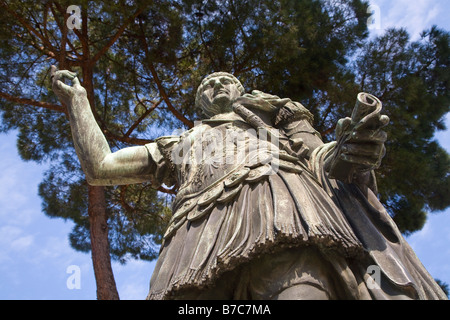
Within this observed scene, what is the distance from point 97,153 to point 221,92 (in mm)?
821

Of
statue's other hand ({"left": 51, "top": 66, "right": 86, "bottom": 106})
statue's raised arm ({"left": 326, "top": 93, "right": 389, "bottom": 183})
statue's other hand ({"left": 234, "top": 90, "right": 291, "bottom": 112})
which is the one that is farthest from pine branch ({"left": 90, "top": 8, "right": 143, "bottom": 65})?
statue's raised arm ({"left": 326, "top": 93, "right": 389, "bottom": 183})

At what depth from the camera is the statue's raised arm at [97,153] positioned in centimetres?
297

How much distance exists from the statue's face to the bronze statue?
18 centimetres

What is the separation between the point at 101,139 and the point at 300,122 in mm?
1047

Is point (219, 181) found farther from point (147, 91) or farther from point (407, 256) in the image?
point (147, 91)

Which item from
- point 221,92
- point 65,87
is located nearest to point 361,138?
point 221,92

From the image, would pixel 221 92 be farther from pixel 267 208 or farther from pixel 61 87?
pixel 267 208

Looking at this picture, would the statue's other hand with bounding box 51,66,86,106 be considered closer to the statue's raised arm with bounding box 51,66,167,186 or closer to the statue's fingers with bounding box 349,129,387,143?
the statue's raised arm with bounding box 51,66,167,186

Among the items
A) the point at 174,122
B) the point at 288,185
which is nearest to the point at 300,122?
the point at 288,185

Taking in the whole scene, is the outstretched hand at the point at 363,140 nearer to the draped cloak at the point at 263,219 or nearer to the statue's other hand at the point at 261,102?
the draped cloak at the point at 263,219

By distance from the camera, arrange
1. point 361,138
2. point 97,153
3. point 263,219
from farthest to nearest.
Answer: point 97,153, point 361,138, point 263,219

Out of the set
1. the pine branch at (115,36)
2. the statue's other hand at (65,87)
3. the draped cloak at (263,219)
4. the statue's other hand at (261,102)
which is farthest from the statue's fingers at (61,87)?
the pine branch at (115,36)

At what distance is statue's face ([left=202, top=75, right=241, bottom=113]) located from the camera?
3389 millimetres

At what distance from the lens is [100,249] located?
6.36 metres
